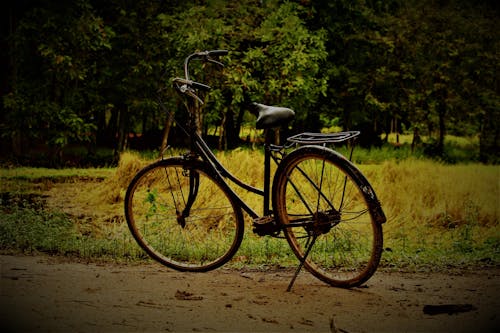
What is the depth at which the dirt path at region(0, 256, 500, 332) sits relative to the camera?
118 inches

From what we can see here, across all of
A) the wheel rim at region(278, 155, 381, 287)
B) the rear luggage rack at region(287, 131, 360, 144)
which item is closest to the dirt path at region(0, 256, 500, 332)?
the wheel rim at region(278, 155, 381, 287)

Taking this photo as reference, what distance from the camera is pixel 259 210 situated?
6602 mm

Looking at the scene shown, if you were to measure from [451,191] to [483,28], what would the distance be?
11.9 m

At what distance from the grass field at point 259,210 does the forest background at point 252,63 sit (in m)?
3.98

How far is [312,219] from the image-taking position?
367 centimetres

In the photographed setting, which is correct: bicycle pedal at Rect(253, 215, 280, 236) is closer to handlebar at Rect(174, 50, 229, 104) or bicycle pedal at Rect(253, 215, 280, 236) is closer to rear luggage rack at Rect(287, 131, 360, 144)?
rear luggage rack at Rect(287, 131, 360, 144)

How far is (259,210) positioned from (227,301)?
3211 millimetres

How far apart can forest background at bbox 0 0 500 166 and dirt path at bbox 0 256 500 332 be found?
7860mm

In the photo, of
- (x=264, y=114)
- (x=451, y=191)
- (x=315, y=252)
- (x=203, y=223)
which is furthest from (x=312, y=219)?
(x=451, y=191)

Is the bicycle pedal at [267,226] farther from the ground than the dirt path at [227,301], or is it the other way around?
the bicycle pedal at [267,226]

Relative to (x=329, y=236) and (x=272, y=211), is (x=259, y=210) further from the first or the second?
(x=272, y=211)

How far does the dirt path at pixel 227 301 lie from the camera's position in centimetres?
299

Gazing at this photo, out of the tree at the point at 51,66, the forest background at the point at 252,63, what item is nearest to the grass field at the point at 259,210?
the tree at the point at 51,66

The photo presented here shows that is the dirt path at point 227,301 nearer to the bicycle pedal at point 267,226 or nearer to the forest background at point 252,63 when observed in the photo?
the bicycle pedal at point 267,226
